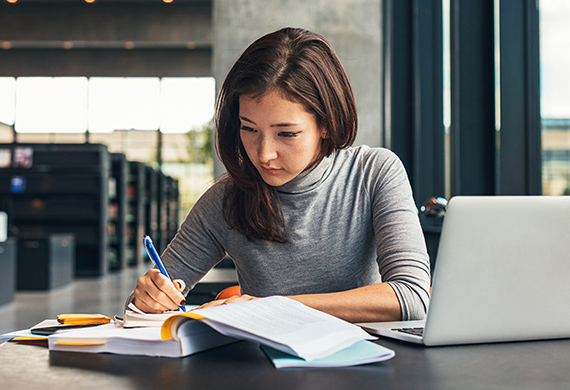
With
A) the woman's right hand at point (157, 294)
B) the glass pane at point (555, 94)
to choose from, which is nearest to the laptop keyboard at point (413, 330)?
the woman's right hand at point (157, 294)

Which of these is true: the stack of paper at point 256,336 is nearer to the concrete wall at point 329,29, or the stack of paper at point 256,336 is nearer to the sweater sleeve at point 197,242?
the sweater sleeve at point 197,242

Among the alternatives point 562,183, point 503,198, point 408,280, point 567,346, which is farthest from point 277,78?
point 562,183

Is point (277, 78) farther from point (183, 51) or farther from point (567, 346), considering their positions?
point (183, 51)

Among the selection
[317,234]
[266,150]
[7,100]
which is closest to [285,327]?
[266,150]

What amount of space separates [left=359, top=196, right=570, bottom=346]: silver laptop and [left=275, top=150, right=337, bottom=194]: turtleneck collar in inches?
24.5

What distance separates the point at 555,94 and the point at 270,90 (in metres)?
1.34

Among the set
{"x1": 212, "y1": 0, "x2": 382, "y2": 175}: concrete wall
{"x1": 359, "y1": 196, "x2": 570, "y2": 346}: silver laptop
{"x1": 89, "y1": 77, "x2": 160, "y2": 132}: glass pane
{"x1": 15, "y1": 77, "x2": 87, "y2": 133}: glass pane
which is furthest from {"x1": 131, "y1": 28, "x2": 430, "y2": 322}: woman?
{"x1": 15, "y1": 77, "x2": 87, "y2": 133}: glass pane

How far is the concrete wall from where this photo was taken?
3.83m

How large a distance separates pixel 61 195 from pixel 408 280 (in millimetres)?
8007

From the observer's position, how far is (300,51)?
1.29 meters

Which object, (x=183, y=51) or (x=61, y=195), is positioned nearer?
(x=61, y=195)

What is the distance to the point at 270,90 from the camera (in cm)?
123

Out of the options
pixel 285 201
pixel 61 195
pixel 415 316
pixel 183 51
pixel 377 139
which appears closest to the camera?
pixel 415 316

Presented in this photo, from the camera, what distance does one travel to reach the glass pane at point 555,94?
203 centimetres
